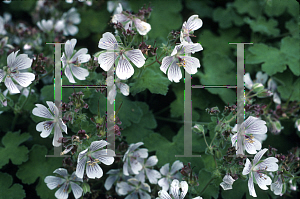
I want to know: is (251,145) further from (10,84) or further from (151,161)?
→ (10,84)

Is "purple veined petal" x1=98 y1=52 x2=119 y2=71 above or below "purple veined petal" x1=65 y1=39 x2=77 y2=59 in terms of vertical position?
below

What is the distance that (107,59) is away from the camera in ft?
6.11

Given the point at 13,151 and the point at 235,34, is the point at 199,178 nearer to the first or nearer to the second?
the point at 13,151

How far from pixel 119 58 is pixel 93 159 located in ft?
2.06

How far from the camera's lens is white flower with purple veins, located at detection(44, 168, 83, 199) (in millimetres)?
1981

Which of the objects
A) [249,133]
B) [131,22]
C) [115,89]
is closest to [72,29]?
[131,22]

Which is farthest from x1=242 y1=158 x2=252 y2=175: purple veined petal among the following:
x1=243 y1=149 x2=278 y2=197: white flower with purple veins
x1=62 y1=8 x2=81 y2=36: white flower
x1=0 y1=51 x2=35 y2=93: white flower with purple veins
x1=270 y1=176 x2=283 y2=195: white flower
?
x1=62 y1=8 x2=81 y2=36: white flower

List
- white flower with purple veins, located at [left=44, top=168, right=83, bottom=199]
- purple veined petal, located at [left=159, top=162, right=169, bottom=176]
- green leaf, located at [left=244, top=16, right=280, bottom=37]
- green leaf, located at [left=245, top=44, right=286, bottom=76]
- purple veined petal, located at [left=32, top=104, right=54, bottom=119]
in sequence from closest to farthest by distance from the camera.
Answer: purple veined petal, located at [left=32, top=104, right=54, bottom=119] < white flower with purple veins, located at [left=44, top=168, right=83, bottom=199] < purple veined petal, located at [left=159, top=162, right=169, bottom=176] < green leaf, located at [left=245, top=44, right=286, bottom=76] < green leaf, located at [left=244, top=16, right=280, bottom=37]

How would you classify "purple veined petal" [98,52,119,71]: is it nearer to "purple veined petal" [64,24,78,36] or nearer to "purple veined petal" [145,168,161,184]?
"purple veined petal" [145,168,161,184]

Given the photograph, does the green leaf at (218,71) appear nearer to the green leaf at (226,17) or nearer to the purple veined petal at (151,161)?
the green leaf at (226,17)

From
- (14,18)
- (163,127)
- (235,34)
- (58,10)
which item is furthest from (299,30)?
(14,18)

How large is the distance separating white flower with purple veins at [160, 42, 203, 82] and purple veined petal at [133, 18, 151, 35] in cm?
22

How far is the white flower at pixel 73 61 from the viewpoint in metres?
2.00

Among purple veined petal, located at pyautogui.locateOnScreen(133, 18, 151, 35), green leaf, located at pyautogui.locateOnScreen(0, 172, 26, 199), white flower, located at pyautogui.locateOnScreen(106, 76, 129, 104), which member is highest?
purple veined petal, located at pyautogui.locateOnScreen(133, 18, 151, 35)
